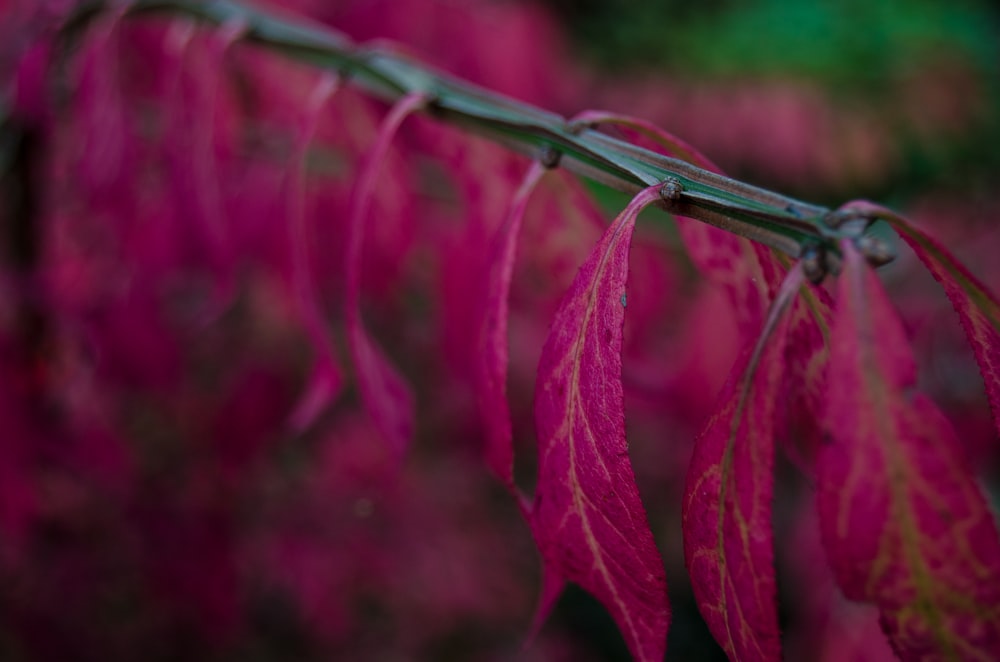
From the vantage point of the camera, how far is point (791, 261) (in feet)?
1.17

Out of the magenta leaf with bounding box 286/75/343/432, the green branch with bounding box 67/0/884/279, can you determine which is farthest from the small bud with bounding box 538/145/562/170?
the magenta leaf with bounding box 286/75/343/432

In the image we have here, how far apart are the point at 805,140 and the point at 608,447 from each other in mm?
2320

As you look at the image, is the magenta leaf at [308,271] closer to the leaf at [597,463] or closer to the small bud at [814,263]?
the leaf at [597,463]

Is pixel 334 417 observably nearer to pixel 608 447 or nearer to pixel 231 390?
pixel 231 390

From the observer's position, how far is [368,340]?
54 centimetres

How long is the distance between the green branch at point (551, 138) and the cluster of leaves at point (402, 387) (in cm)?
2

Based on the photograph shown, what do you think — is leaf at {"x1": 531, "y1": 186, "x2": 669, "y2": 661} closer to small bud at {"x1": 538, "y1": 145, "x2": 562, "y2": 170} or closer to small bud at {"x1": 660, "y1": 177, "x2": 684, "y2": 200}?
small bud at {"x1": 660, "y1": 177, "x2": 684, "y2": 200}

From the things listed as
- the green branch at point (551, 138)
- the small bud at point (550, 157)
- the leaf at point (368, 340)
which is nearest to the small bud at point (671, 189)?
the green branch at point (551, 138)

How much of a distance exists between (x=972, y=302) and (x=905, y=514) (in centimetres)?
12

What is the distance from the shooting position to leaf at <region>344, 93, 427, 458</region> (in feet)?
1.68

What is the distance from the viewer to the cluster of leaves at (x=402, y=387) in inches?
12.1

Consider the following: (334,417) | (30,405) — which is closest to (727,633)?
(30,405)

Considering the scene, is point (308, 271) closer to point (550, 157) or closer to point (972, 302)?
point (550, 157)

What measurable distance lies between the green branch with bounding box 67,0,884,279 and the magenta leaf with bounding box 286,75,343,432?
0.04 meters
